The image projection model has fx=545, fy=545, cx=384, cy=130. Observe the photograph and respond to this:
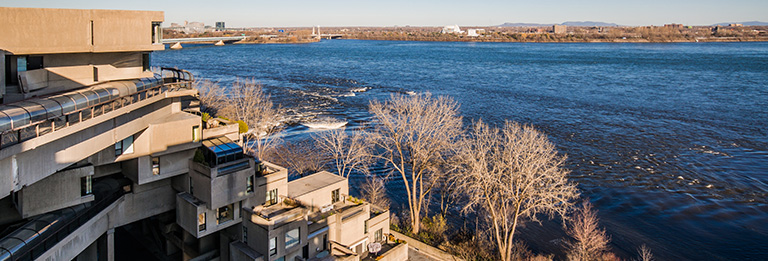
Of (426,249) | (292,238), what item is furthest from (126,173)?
(426,249)

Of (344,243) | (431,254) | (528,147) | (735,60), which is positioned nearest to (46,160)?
(344,243)

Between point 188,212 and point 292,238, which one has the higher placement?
point 188,212

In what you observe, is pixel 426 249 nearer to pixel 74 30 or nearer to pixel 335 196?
pixel 335 196

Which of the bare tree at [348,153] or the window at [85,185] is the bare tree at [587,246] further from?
the window at [85,185]

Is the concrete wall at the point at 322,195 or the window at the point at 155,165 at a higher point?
the window at the point at 155,165

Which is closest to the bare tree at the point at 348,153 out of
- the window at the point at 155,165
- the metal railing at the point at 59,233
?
the window at the point at 155,165

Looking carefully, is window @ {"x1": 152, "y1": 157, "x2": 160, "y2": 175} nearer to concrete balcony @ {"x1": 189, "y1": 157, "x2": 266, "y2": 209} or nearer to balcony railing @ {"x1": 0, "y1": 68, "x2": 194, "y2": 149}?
concrete balcony @ {"x1": 189, "y1": 157, "x2": 266, "y2": 209}

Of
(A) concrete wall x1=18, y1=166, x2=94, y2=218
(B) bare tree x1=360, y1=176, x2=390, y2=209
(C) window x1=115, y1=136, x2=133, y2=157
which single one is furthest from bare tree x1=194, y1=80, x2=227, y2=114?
(A) concrete wall x1=18, y1=166, x2=94, y2=218
